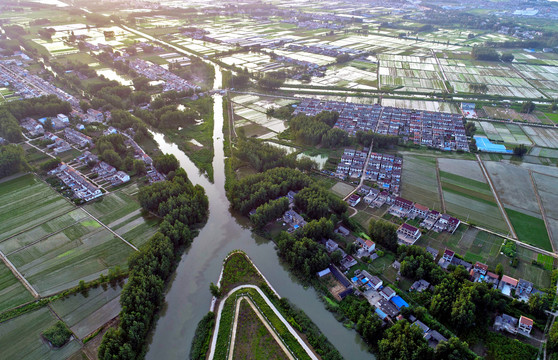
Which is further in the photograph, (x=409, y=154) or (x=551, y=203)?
(x=409, y=154)

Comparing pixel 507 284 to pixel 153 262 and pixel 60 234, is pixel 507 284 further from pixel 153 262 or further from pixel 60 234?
pixel 60 234

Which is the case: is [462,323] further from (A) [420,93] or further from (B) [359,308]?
(A) [420,93]

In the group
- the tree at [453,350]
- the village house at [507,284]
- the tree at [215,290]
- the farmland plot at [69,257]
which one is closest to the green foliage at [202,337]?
the tree at [215,290]

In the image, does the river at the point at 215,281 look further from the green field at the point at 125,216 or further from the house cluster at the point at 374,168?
the house cluster at the point at 374,168

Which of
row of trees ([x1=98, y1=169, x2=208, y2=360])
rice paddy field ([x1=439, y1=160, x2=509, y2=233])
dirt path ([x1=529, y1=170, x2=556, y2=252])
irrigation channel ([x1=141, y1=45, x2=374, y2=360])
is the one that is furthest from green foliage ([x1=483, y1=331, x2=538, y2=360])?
row of trees ([x1=98, y1=169, x2=208, y2=360])

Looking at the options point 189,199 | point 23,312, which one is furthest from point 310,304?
point 23,312

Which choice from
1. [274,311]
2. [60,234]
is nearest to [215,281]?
[274,311]
